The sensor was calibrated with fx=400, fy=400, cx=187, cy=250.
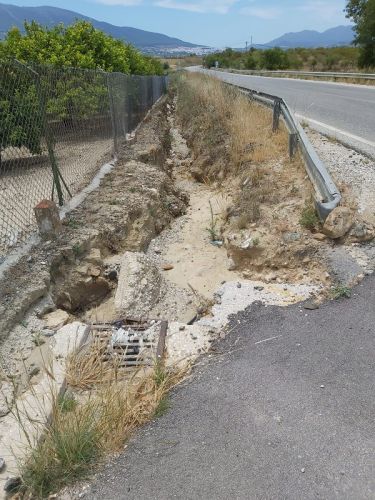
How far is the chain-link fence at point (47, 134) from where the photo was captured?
5.24 m

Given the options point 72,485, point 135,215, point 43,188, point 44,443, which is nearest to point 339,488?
point 72,485

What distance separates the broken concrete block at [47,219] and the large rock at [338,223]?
10.1ft

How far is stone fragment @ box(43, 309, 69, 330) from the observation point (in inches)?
145

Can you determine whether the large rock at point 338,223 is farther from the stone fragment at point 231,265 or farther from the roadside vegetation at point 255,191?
the stone fragment at point 231,265

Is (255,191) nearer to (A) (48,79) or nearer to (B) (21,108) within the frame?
(A) (48,79)

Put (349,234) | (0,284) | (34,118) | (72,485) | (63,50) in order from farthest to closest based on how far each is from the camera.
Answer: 1. (63,50)
2. (34,118)
3. (349,234)
4. (0,284)
5. (72,485)

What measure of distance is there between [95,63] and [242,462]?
11.0 metres

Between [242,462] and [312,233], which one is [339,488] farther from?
[312,233]

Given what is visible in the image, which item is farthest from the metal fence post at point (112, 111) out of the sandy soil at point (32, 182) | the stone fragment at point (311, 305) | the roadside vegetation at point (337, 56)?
the roadside vegetation at point (337, 56)

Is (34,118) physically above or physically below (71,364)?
above

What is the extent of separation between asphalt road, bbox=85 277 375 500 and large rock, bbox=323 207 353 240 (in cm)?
120

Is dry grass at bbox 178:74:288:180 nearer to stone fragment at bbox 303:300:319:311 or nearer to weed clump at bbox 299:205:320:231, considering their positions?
weed clump at bbox 299:205:320:231

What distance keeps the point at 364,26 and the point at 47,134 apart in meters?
33.4

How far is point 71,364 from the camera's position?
292 cm
